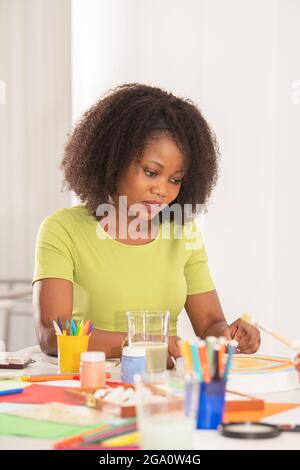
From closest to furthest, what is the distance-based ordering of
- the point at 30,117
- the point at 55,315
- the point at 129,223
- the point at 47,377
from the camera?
the point at 47,377 < the point at 55,315 < the point at 129,223 < the point at 30,117

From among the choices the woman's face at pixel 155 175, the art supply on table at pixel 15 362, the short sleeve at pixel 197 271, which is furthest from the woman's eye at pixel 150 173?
the art supply on table at pixel 15 362

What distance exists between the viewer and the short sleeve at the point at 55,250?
1.84 m

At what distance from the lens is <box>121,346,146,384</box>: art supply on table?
137 centimetres

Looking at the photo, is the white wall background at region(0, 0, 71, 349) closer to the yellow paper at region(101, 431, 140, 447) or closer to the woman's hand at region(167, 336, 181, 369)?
the woman's hand at region(167, 336, 181, 369)

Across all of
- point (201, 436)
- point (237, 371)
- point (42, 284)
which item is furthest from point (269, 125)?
point (201, 436)

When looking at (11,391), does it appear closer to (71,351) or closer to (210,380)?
(71,351)

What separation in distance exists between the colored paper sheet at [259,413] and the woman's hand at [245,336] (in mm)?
513

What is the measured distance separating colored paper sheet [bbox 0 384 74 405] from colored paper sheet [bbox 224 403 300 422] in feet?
0.90

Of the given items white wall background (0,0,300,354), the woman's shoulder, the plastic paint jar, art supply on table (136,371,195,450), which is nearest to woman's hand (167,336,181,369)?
the plastic paint jar

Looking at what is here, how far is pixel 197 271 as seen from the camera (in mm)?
2109

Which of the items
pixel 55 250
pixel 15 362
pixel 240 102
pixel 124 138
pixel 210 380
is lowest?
pixel 15 362

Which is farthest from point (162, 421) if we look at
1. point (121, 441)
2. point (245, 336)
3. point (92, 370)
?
point (245, 336)

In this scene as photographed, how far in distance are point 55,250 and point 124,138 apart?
36cm

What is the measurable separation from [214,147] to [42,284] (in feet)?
2.29
